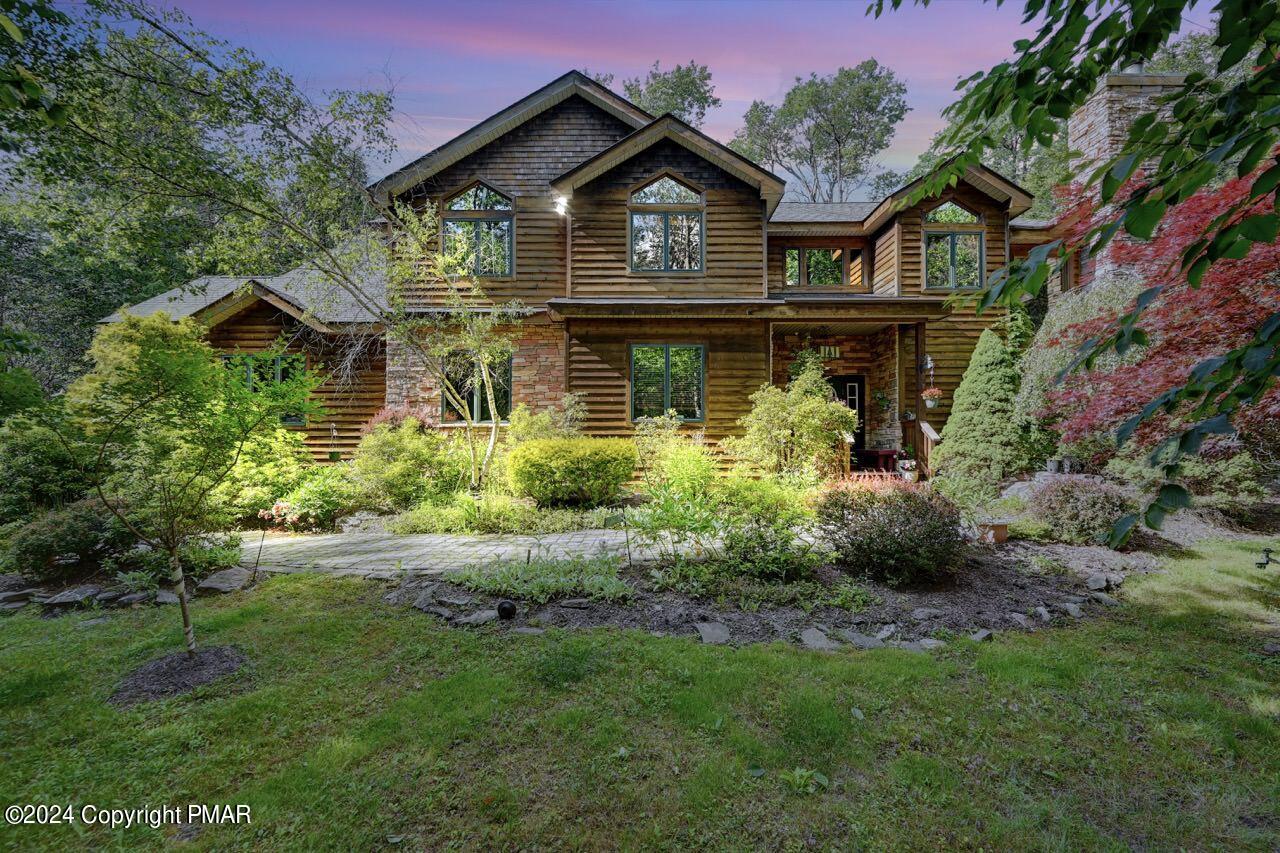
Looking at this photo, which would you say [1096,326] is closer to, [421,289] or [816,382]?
[816,382]

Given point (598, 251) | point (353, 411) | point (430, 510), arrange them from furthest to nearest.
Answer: point (353, 411)
point (598, 251)
point (430, 510)

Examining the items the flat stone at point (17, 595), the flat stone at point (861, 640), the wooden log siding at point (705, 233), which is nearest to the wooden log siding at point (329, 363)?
the wooden log siding at point (705, 233)

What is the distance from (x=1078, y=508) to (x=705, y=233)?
8609 millimetres

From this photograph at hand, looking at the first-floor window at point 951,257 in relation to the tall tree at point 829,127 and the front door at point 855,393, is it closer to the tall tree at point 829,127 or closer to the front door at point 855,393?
the front door at point 855,393

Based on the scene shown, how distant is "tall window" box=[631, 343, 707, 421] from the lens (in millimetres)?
11539

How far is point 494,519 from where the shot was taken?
7.75 meters

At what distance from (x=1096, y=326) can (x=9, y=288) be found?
28395 mm

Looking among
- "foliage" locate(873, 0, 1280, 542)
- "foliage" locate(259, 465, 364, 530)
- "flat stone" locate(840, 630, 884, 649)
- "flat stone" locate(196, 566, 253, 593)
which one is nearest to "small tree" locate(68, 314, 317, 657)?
"flat stone" locate(196, 566, 253, 593)

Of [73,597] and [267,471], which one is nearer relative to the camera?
[73,597]

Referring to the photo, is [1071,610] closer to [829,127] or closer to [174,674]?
[174,674]

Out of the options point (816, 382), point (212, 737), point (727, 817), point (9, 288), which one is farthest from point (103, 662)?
point (9, 288)

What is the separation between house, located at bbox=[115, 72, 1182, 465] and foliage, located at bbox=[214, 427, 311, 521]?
3780mm

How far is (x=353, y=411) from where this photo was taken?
1298 cm

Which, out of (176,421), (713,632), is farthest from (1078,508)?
(176,421)
